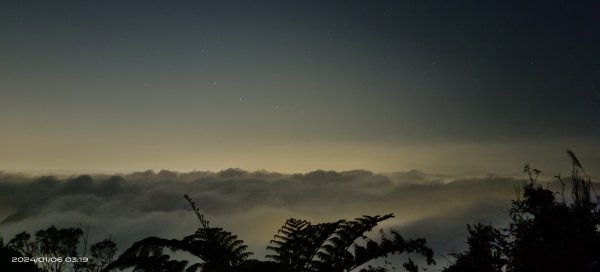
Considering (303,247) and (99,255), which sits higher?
(303,247)

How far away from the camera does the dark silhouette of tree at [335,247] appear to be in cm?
812

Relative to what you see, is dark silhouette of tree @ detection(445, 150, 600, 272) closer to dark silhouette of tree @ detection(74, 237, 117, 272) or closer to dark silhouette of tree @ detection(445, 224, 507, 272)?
dark silhouette of tree @ detection(445, 224, 507, 272)

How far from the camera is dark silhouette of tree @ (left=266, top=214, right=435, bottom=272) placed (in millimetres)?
8125

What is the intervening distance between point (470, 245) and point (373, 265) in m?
4.14

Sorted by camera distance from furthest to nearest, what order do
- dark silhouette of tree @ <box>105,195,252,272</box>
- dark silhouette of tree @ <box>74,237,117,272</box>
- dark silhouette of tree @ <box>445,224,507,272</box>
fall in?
dark silhouette of tree @ <box>74,237,117,272</box> < dark silhouette of tree @ <box>445,224,507,272</box> < dark silhouette of tree @ <box>105,195,252,272</box>

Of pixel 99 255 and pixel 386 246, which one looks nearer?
pixel 386 246

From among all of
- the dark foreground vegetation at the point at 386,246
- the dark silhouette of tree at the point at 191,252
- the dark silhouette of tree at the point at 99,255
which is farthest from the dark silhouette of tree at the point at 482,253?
the dark silhouette of tree at the point at 99,255

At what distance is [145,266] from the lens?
6.96 m

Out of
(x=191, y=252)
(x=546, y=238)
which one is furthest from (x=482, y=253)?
(x=191, y=252)

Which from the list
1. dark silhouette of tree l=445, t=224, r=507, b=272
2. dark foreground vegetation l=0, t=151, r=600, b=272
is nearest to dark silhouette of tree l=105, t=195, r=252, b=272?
dark foreground vegetation l=0, t=151, r=600, b=272

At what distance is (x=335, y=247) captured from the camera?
8531mm

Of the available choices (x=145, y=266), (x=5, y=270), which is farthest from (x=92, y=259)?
(x=145, y=266)

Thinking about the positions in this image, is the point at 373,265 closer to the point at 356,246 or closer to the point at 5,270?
the point at 356,246

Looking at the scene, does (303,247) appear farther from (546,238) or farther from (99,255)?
(99,255)
